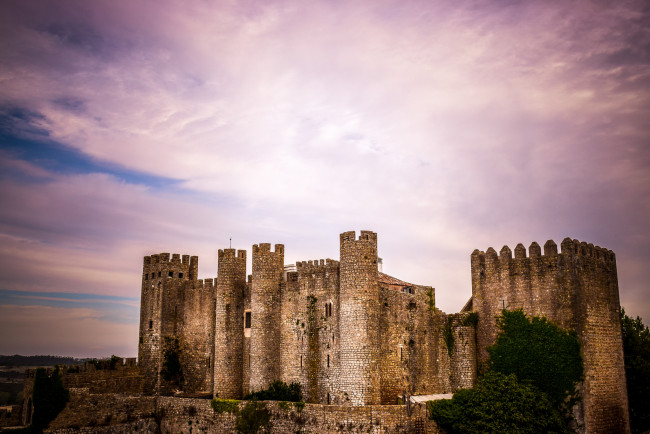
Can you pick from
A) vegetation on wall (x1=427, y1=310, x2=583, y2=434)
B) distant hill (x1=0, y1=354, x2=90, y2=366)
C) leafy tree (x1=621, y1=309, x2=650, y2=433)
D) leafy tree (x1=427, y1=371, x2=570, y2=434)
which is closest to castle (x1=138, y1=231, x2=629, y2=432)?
vegetation on wall (x1=427, y1=310, x2=583, y2=434)

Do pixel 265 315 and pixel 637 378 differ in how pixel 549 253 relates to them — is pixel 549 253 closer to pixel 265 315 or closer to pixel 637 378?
→ pixel 637 378

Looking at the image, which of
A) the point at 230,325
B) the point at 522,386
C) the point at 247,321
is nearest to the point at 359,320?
the point at 522,386

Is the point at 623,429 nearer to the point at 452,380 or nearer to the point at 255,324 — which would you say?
the point at 452,380

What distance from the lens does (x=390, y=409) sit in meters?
33.2

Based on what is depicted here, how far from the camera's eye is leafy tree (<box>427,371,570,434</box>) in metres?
30.0

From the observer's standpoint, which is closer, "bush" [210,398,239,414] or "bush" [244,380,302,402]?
"bush" [210,398,239,414]

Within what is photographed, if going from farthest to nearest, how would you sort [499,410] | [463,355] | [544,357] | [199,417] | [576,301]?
[199,417] < [463,355] < [576,301] < [544,357] < [499,410]

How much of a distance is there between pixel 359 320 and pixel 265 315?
8.27m

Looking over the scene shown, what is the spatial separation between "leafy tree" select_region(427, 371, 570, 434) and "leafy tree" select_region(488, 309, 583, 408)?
112 centimetres

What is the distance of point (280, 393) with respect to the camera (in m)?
38.2

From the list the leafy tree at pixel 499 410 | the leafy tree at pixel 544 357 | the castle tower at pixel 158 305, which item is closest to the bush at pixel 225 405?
the castle tower at pixel 158 305

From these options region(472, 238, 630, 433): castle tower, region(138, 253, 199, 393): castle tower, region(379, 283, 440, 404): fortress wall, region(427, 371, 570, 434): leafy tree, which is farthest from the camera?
region(138, 253, 199, 393): castle tower

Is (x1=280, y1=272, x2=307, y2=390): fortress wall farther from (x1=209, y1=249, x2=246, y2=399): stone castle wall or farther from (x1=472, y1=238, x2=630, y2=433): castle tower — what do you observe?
(x1=472, y1=238, x2=630, y2=433): castle tower

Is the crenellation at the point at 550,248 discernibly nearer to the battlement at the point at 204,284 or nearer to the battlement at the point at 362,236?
the battlement at the point at 362,236
